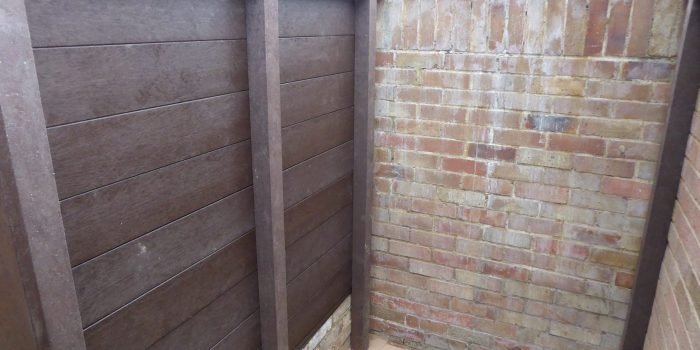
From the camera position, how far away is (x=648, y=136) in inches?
81.0

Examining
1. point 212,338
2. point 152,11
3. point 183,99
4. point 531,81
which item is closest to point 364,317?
point 212,338

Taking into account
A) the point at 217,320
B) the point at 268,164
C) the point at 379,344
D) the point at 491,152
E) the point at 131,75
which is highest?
the point at 131,75

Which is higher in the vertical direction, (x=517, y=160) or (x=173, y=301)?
(x=517, y=160)

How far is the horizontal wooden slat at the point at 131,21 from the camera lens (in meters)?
0.99

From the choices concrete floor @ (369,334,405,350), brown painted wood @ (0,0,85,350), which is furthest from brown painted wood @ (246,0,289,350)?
concrete floor @ (369,334,405,350)

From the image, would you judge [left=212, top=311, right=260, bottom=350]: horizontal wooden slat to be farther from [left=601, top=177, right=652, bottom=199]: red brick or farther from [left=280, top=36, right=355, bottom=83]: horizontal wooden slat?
[left=601, top=177, right=652, bottom=199]: red brick

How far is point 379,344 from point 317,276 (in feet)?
2.77

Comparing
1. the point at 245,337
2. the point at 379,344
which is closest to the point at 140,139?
the point at 245,337

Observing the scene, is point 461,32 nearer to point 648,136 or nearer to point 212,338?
point 648,136

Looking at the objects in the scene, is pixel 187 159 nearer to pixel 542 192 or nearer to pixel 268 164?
pixel 268 164

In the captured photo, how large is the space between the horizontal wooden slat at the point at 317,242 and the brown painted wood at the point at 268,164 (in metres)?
0.21

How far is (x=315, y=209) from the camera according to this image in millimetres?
2184

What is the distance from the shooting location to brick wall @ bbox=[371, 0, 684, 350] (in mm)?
2070

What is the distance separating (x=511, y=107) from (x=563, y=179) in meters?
0.40
